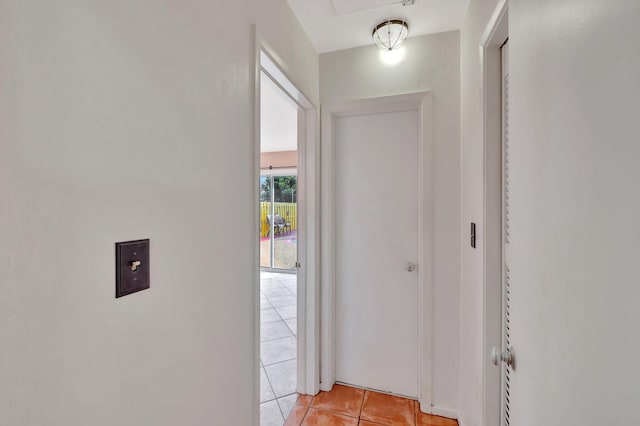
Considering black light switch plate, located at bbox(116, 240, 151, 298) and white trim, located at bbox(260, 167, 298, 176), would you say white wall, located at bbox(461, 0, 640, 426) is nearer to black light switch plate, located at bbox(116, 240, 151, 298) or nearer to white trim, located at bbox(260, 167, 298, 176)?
black light switch plate, located at bbox(116, 240, 151, 298)

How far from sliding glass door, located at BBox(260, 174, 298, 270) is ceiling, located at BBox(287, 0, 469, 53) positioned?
14.2 ft

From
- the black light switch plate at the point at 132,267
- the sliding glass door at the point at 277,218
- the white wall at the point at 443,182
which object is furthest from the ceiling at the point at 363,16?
the sliding glass door at the point at 277,218

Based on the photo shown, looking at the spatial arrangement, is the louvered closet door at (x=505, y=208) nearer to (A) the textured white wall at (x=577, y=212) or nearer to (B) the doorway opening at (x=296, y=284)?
(A) the textured white wall at (x=577, y=212)

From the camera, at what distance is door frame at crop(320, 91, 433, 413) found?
179 centimetres

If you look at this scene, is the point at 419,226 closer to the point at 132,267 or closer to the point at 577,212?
the point at 577,212

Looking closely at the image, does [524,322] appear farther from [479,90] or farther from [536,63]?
[479,90]

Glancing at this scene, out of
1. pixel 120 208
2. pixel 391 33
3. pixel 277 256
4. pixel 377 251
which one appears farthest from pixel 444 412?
pixel 277 256

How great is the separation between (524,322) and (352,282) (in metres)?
1.33

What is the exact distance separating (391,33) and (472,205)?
119 centimetres

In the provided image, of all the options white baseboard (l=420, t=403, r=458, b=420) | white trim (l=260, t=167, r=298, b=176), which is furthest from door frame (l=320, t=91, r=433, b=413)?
white trim (l=260, t=167, r=298, b=176)

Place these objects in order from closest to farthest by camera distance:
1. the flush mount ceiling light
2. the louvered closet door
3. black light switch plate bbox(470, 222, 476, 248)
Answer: the louvered closet door, black light switch plate bbox(470, 222, 476, 248), the flush mount ceiling light

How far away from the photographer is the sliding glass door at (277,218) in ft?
19.8

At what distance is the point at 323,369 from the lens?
6.57ft

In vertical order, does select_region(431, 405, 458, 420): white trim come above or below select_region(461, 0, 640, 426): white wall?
below
